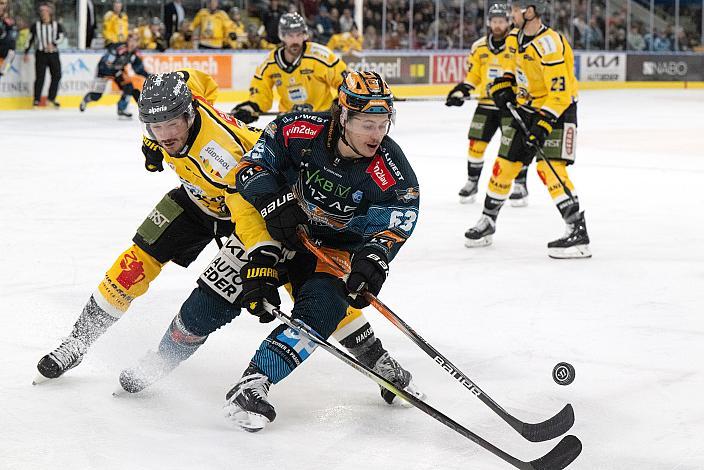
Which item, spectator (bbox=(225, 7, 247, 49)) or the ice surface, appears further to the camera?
spectator (bbox=(225, 7, 247, 49))

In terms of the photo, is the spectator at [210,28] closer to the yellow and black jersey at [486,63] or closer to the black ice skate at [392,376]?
the yellow and black jersey at [486,63]

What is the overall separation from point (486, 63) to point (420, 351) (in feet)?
14.1

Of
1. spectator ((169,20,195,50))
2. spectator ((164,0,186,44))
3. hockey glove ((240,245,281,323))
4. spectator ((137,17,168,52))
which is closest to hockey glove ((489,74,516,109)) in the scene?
hockey glove ((240,245,281,323))

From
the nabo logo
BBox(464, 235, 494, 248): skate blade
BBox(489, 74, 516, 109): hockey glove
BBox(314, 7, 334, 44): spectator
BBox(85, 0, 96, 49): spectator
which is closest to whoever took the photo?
BBox(464, 235, 494, 248): skate blade

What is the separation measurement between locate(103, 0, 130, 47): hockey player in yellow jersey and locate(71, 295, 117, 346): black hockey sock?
11845 millimetres

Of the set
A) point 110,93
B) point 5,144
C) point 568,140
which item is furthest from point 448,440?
point 110,93

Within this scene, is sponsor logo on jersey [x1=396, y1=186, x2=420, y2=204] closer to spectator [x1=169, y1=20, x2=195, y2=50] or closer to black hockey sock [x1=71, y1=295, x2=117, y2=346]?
black hockey sock [x1=71, y1=295, x2=117, y2=346]

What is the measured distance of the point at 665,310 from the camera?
468 centimetres

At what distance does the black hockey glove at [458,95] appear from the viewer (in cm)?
745

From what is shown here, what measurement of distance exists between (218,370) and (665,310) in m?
2.09

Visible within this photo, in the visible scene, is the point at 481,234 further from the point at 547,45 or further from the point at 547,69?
the point at 547,45

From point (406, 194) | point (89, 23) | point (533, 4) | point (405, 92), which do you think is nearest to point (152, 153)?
point (406, 194)

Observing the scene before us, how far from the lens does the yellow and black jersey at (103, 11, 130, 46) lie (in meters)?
14.9

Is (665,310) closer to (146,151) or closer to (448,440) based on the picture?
(448,440)
